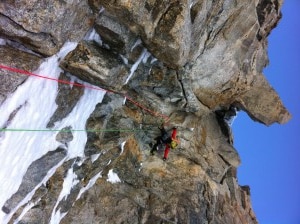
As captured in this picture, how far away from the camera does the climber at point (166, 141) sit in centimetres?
1408

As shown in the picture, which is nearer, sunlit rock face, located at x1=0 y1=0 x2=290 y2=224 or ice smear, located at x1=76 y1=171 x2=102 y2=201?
sunlit rock face, located at x1=0 y1=0 x2=290 y2=224

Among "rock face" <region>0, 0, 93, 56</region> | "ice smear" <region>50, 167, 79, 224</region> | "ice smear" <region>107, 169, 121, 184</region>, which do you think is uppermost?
"rock face" <region>0, 0, 93, 56</region>

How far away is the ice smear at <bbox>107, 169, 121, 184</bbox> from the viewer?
14.5 meters

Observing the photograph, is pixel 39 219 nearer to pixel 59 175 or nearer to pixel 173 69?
pixel 59 175

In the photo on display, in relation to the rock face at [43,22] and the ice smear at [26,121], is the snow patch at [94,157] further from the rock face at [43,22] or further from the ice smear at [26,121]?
the rock face at [43,22]

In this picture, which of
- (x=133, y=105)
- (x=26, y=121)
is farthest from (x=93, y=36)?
(x=133, y=105)

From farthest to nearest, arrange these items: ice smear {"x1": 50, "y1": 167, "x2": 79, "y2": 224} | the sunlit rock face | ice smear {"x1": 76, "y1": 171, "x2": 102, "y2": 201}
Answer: ice smear {"x1": 76, "y1": 171, "x2": 102, "y2": 201} < ice smear {"x1": 50, "y1": 167, "x2": 79, "y2": 224} < the sunlit rock face

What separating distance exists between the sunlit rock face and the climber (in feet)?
0.86

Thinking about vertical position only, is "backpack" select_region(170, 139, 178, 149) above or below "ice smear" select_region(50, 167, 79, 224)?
above

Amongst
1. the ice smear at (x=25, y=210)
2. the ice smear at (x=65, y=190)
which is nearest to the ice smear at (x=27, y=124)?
the ice smear at (x=25, y=210)

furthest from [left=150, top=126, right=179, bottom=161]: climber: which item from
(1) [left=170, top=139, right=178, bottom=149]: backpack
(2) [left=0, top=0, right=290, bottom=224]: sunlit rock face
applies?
(2) [left=0, top=0, right=290, bottom=224]: sunlit rock face

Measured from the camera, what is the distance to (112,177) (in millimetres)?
14648

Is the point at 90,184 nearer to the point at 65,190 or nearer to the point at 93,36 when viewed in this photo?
the point at 65,190

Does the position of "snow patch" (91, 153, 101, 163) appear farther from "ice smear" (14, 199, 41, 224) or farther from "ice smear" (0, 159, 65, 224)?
"ice smear" (14, 199, 41, 224)
